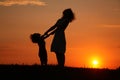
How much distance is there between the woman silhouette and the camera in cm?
1463

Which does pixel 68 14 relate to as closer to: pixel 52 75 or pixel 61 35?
pixel 61 35

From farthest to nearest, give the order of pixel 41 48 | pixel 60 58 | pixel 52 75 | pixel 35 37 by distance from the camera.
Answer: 1. pixel 41 48
2. pixel 35 37
3. pixel 60 58
4. pixel 52 75

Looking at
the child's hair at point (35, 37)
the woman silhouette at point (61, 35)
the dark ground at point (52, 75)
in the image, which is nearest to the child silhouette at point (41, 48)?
the child's hair at point (35, 37)

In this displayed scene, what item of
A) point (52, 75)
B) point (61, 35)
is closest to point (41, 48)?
point (61, 35)

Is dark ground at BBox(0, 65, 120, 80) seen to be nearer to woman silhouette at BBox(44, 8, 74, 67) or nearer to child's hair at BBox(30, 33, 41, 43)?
woman silhouette at BBox(44, 8, 74, 67)

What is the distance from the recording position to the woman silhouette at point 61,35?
14.6m

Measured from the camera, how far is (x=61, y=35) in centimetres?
1469

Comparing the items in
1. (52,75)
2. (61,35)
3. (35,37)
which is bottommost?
(52,75)

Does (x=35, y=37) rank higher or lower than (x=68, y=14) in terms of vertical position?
lower

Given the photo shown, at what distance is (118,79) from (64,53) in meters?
3.04

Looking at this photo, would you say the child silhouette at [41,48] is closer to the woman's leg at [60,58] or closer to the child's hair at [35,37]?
the child's hair at [35,37]

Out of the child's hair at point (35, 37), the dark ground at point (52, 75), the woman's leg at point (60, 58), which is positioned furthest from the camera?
the child's hair at point (35, 37)

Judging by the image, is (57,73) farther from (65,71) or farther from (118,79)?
(118,79)

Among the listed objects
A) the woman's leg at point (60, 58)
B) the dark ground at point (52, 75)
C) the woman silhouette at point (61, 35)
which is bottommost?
the dark ground at point (52, 75)
